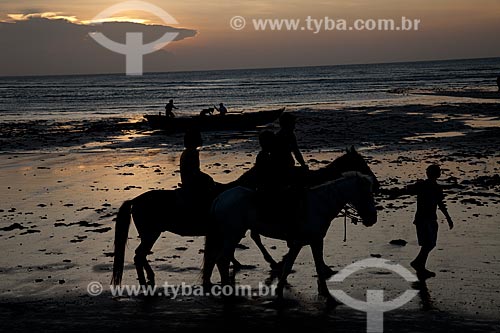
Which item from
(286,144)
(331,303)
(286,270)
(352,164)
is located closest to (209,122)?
(286,144)

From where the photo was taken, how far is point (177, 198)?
931 centimetres

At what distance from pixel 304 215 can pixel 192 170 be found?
169 cm

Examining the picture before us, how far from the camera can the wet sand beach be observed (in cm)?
797

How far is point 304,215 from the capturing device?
8.90 metres

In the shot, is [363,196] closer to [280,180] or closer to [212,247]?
[280,180]

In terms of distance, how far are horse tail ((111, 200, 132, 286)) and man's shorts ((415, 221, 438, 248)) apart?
14.2 feet

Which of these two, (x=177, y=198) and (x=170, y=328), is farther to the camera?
(x=177, y=198)

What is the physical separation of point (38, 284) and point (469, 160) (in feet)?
50.5

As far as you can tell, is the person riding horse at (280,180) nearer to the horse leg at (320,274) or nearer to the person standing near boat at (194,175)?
the horse leg at (320,274)

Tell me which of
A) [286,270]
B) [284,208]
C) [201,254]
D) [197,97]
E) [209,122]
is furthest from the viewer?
[197,97]

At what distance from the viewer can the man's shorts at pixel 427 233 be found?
9.73 metres

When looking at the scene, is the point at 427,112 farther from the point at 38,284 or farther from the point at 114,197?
the point at 38,284

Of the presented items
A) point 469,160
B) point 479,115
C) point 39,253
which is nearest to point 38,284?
point 39,253

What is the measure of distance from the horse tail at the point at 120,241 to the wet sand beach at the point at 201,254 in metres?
0.33
